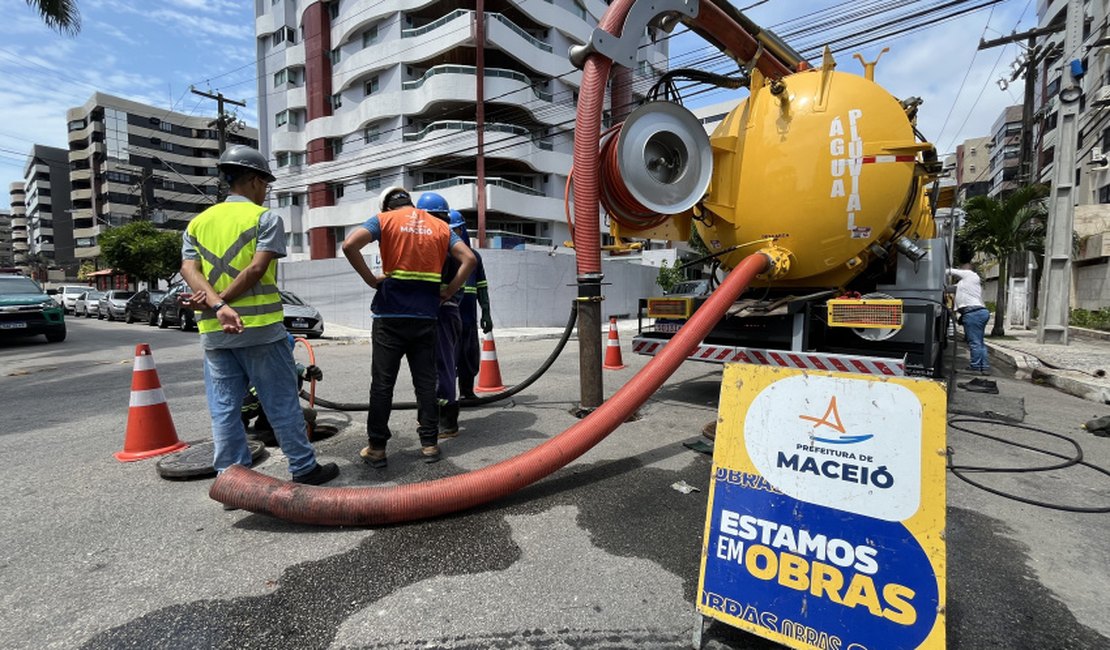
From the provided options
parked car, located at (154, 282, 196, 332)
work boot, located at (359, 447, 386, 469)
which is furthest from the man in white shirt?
parked car, located at (154, 282, 196, 332)

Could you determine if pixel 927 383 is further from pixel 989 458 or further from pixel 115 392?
pixel 115 392

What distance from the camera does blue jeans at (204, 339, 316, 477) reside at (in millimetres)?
2820

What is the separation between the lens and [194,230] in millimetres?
2773

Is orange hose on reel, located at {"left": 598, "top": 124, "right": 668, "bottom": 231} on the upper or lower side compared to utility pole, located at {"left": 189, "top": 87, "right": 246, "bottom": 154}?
lower

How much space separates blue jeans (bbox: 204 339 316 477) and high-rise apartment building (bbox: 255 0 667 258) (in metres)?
21.1

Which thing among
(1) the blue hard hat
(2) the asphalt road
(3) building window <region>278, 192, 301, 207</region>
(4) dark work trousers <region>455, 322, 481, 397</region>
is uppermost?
(3) building window <region>278, 192, 301, 207</region>

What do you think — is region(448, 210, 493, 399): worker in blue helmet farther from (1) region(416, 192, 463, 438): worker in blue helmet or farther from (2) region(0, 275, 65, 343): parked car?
(2) region(0, 275, 65, 343): parked car

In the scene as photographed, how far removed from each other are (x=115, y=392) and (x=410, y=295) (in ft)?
17.2

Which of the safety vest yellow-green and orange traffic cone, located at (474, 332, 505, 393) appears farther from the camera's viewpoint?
orange traffic cone, located at (474, 332, 505, 393)

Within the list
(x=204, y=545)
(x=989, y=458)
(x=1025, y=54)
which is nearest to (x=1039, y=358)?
(x=989, y=458)

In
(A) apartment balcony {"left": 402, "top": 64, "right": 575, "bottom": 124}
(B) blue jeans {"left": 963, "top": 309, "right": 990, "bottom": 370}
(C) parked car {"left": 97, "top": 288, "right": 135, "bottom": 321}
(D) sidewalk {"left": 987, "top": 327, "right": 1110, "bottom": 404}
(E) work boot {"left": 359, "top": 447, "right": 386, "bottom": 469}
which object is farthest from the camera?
(A) apartment balcony {"left": 402, "top": 64, "right": 575, "bottom": 124}

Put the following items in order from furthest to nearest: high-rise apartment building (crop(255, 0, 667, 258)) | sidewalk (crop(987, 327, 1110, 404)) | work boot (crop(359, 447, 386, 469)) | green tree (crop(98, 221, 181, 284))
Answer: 1. green tree (crop(98, 221, 181, 284))
2. high-rise apartment building (crop(255, 0, 667, 258))
3. sidewalk (crop(987, 327, 1110, 404))
4. work boot (crop(359, 447, 386, 469))

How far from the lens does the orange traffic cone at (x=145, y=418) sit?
3.70 metres

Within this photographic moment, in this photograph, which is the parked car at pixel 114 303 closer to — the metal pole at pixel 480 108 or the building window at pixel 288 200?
the building window at pixel 288 200
